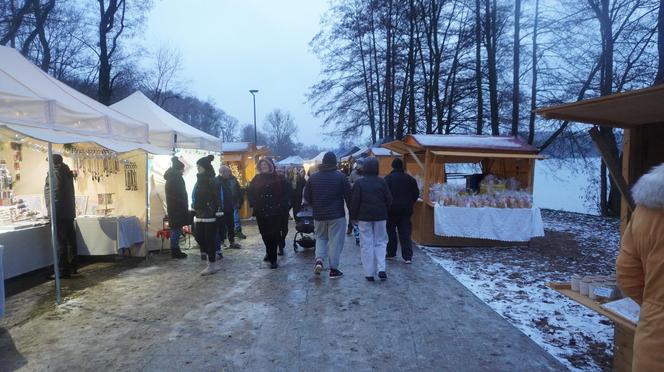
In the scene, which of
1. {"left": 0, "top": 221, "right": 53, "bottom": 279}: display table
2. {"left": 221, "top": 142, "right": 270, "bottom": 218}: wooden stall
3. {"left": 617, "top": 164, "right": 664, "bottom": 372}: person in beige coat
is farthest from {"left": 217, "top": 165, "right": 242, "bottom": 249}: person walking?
{"left": 617, "top": 164, "right": 664, "bottom": 372}: person in beige coat

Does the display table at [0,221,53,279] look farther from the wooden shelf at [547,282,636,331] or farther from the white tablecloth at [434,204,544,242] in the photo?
the white tablecloth at [434,204,544,242]

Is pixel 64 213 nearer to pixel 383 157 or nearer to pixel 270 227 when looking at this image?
pixel 270 227

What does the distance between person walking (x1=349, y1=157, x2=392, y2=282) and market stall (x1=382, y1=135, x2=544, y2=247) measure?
279cm

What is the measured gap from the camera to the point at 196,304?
5.17 meters

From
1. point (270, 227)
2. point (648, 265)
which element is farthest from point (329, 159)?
point (648, 265)

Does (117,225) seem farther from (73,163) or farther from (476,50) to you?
(476,50)

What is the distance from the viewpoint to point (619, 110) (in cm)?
331

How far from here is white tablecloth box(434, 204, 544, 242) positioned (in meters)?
8.55

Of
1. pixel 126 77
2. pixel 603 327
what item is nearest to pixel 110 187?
pixel 603 327

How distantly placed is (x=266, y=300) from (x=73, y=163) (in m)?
5.23

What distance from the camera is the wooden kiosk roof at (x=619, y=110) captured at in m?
2.81

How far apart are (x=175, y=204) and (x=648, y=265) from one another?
7297 mm

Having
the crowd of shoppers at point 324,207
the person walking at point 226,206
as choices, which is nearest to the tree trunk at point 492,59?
the crowd of shoppers at point 324,207

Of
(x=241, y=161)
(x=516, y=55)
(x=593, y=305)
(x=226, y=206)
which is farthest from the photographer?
(x=241, y=161)
